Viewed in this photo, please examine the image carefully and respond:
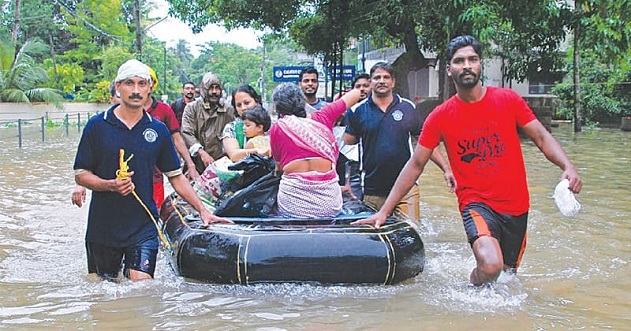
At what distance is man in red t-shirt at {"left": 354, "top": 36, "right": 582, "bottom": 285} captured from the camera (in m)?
4.61

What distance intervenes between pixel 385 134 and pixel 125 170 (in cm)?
262

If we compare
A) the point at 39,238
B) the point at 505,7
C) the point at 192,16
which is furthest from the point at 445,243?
the point at 192,16

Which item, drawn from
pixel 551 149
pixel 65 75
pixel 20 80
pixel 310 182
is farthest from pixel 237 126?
pixel 65 75

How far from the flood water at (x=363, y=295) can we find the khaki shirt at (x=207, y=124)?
1.67 meters

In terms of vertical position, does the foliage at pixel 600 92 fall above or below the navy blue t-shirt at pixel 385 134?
above

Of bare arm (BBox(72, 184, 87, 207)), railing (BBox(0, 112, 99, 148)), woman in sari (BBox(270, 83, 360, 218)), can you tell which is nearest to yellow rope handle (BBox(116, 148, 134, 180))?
bare arm (BBox(72, 184, 87, 207))

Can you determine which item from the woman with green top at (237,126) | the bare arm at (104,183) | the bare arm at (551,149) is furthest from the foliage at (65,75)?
the bare arm at (551,149)

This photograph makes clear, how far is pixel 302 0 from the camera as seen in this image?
1986 cm

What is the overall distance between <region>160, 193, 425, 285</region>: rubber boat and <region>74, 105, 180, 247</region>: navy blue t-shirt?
432 mm

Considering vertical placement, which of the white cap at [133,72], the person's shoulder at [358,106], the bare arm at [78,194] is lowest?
the bare arm at [78,194]

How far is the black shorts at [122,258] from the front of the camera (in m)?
4.92

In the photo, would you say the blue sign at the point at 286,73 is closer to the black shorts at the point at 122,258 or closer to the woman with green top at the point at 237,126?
the woman with green top at the point at 237,126

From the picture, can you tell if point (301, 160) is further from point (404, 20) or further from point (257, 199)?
point (404, 20)

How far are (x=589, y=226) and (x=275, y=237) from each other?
14.6 feet
